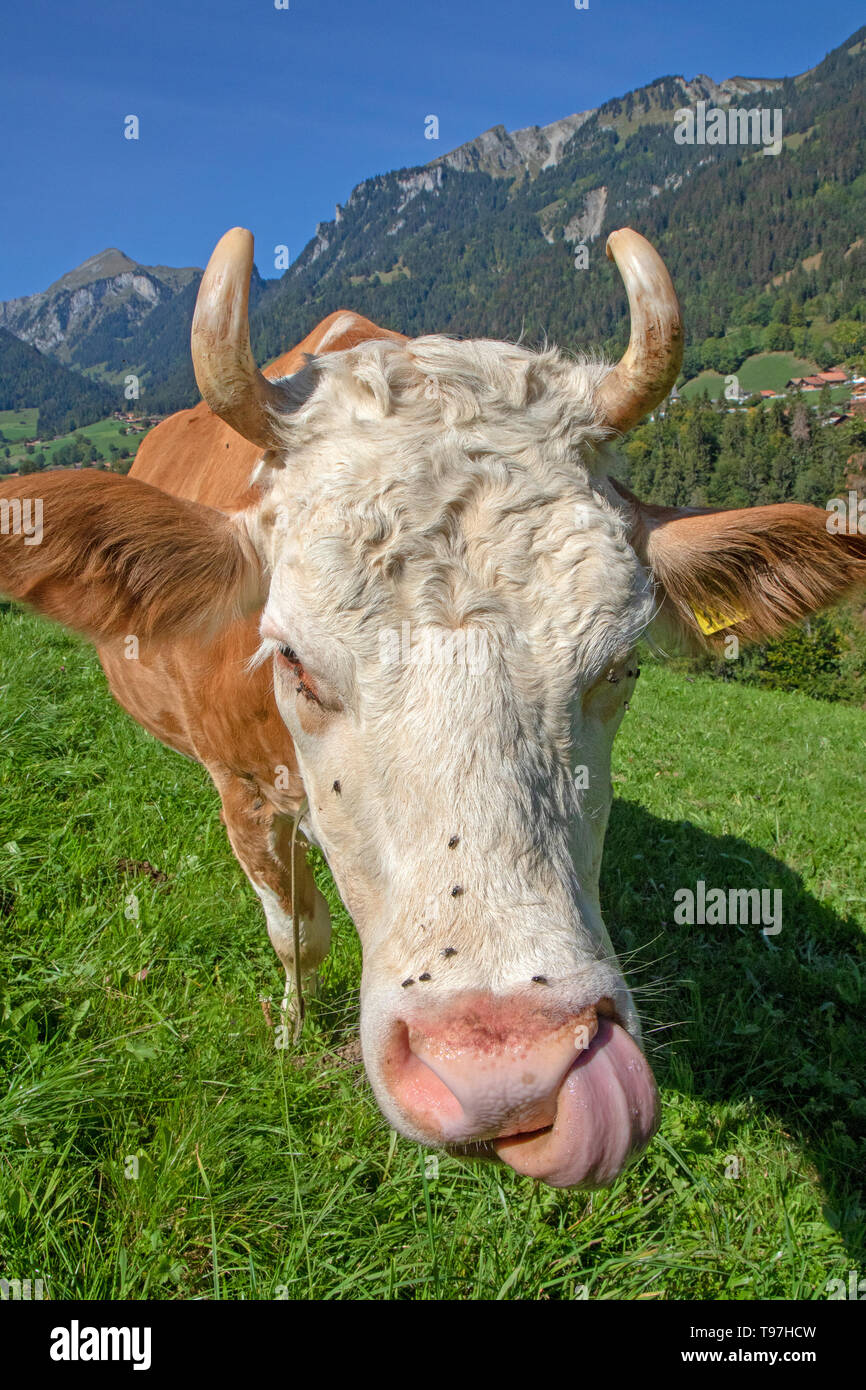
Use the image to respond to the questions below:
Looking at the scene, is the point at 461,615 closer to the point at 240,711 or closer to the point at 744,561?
the point at 744,561

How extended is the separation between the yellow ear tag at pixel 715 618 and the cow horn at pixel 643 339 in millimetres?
693

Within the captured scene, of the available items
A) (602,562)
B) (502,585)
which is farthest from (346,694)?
(602,562)

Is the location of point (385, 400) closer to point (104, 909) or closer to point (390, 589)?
point (390, 589)

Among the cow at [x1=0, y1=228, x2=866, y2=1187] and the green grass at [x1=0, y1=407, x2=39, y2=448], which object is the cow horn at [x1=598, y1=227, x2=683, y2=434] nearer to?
the cow at [x1=0, y1=228, x2=866, y2=1187]

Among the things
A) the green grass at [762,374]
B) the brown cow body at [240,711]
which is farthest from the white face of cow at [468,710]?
the green grass at [762,374]

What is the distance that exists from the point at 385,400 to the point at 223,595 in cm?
78

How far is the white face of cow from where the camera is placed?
4.95ft

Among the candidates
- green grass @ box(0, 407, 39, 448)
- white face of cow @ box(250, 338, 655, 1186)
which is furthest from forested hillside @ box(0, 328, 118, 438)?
white face of cow @ box(250, 338, 655, 1186)

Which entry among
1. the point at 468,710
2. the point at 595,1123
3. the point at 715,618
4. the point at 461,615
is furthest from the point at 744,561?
the point at 595,1123

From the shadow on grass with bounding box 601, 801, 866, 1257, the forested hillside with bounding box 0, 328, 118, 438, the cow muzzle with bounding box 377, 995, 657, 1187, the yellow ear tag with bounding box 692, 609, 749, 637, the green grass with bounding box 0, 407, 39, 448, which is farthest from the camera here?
the forested hillside with bounding box 0, 328, 118, 438

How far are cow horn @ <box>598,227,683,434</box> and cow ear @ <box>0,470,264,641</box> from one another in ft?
3.89

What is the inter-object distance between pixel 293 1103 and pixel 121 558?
6.70 ft

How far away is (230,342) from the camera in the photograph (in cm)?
207

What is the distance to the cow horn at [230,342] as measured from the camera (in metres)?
2.02
